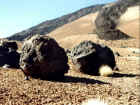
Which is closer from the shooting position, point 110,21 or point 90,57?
point 90,57

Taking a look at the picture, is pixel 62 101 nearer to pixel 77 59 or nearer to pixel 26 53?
pixel 26 53

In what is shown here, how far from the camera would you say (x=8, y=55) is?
1645 centimetres

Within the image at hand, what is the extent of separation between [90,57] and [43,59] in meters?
3.68

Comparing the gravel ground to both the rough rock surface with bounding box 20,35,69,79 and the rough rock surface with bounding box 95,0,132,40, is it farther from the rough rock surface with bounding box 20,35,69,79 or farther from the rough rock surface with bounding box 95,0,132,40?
the rough rock surface with bounding box 95,0,132,40

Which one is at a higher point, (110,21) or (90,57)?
(110,21)

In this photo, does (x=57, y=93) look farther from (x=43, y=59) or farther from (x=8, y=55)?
(x=8, y=55)

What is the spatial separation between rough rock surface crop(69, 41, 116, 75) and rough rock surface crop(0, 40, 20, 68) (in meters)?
4.18

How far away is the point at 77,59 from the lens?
46.8ft

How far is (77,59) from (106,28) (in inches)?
1109

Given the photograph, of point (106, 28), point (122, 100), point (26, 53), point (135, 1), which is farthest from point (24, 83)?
point (106, 28)

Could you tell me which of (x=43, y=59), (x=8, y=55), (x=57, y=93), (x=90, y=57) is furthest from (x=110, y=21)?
(x=57, y=93)

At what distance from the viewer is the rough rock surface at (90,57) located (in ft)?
45.9

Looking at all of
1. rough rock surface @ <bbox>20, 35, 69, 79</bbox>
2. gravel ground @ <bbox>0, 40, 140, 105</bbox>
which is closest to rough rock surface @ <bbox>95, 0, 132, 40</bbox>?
rough rock surface @ <bbox>20, 35, 69, 79</bbox>

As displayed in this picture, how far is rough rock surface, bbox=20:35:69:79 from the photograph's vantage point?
11211 mm
